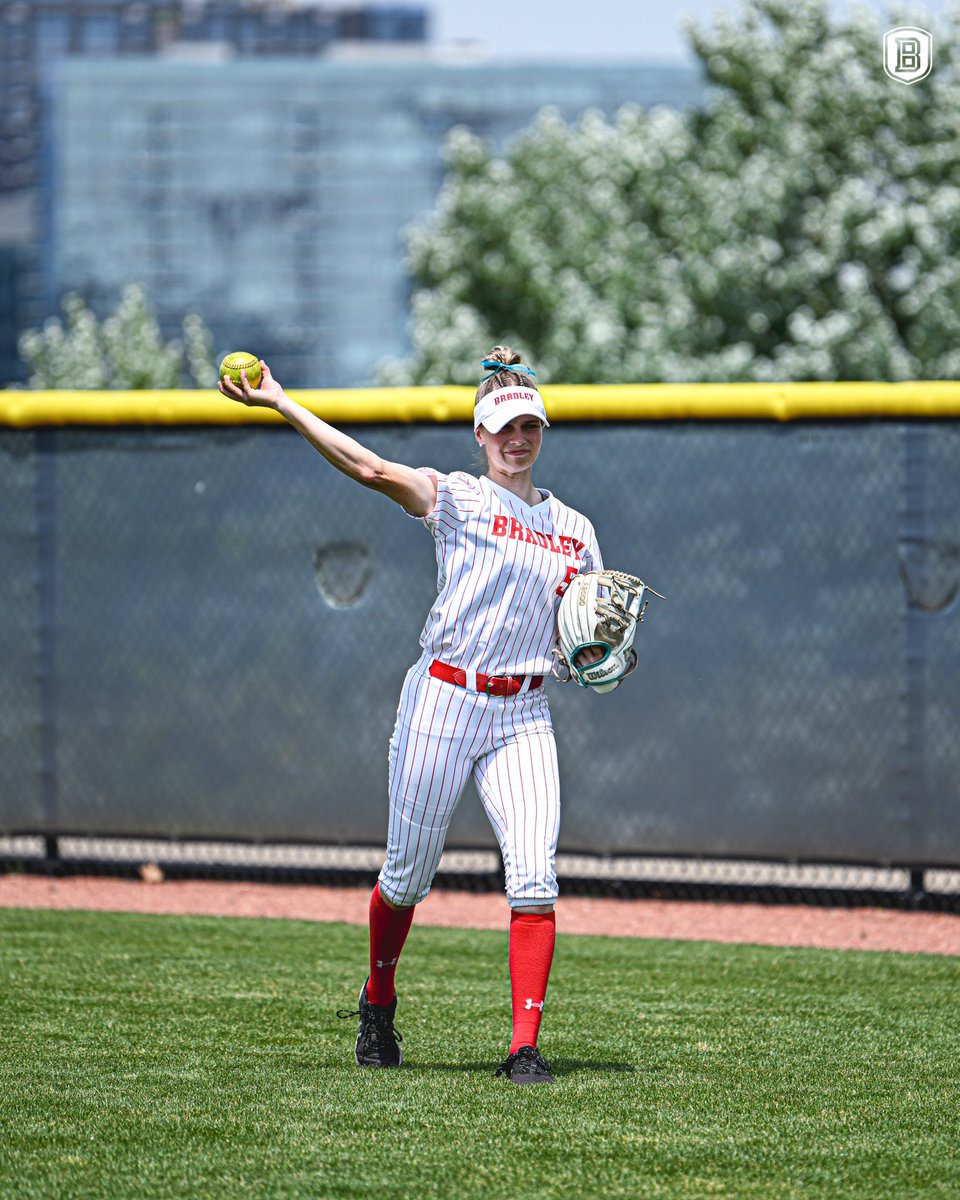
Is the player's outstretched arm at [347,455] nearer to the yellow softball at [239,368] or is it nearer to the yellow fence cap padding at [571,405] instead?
the yellow softball at [239,368]

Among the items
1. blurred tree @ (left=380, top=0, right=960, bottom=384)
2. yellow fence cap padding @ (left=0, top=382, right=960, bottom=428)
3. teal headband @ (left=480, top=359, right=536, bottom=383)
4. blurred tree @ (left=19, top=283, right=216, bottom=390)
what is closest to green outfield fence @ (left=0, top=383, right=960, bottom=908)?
yellow fence cap padding @ (left=0, top=382, right=960, bottom=428)

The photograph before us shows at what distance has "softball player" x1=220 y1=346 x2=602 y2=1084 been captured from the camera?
410cm

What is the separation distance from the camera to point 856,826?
22.9ft

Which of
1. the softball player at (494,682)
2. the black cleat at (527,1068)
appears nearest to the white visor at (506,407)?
the softball player at (494,682)

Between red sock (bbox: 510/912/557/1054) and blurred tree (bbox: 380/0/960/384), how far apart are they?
616 inches

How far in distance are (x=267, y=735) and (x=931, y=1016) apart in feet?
10.7

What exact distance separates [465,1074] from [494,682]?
3.13 feet

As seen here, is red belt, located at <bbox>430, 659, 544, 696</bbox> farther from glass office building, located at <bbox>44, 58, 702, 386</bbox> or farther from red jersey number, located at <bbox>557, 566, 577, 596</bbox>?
glass office building, located at <bbox>44, 58, 702, 386</bbox>

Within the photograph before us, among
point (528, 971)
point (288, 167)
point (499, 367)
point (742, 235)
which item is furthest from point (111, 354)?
point (288, 167)

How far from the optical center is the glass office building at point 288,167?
111125 millimetres

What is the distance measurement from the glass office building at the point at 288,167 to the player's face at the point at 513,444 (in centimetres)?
10742

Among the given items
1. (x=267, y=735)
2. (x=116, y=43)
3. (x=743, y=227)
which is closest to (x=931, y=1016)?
(x=267, y=735)

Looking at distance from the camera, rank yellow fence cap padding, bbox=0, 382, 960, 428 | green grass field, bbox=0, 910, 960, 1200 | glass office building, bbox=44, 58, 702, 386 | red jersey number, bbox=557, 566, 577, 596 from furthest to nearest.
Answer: glass office building, bbox=44, 58, 702, 386 → yellow fence cap padding, bbox=0, 382, 960, 428 → red jersey number, bbox=557, 566, 577, 596 → green grass field, bbox=0, 910, 960, 1200

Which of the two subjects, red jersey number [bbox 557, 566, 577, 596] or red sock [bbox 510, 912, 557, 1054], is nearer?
red sock [bbox 510, 912, 557, 1054]
